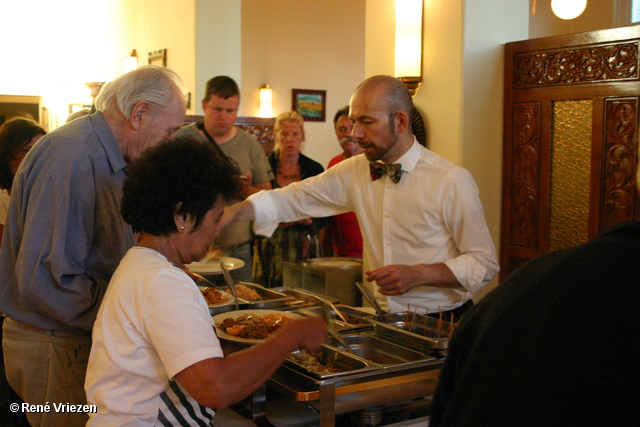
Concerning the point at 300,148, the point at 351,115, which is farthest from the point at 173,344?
the point at 300,148

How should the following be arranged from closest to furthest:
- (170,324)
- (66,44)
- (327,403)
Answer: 1. (170,324)
2. (327,403)
3. (66,44)

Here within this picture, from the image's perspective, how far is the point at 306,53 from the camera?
1130 cm

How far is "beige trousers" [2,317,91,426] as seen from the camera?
1.95m

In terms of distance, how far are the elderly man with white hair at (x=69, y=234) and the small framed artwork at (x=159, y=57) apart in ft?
19.3

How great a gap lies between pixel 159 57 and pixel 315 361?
668 centimetres

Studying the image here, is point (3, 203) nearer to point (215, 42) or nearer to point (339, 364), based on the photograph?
point (339, 364)

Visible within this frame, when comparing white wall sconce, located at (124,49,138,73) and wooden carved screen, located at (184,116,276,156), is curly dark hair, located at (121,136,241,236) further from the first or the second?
white wall sconce, located at (124,49,138,73)

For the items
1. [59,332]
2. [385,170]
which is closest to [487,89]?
[385,170]

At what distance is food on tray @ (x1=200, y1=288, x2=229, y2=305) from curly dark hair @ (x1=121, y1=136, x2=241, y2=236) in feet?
3.20

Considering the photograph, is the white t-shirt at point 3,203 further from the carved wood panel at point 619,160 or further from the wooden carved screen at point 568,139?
the carved wood panel at point 619,160

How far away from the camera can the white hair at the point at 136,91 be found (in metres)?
1.97

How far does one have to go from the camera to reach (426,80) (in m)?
3.29

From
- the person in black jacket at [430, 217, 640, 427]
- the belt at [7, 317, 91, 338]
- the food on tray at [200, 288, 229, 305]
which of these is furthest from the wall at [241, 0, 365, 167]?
the person in black jacket at [430, 217, 640, 427]

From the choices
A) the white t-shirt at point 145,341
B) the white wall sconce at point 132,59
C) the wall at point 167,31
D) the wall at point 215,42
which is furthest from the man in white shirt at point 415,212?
the white wall sconce at point 132,59
